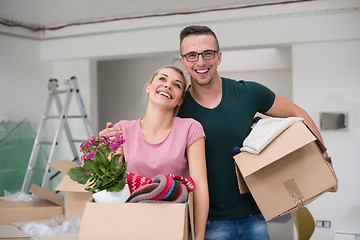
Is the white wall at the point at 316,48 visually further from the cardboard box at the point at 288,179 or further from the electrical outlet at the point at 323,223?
the cardboard box at the point at 288,179

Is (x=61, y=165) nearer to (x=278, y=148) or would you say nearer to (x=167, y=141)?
(x=167, y=141)

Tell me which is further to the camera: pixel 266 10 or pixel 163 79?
pixel 266 10

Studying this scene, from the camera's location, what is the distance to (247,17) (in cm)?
363

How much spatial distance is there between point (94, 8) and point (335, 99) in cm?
235

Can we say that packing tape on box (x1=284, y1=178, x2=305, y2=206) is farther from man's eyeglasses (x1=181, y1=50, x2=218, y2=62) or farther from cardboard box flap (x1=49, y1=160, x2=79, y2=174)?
cardboard box flap (x1=49, y1=160, x2=79, y2=174)

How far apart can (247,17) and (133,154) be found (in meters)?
2.62

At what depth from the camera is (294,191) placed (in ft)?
4.68

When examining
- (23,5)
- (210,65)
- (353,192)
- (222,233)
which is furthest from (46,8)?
(353,192)

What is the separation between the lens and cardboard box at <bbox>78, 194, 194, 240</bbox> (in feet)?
3.41

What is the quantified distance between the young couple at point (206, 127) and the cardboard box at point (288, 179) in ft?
0.44

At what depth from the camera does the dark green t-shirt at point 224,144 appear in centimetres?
155

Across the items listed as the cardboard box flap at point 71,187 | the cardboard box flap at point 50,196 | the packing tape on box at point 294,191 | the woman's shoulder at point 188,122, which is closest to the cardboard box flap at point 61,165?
the cardboard box flap at point 71,187

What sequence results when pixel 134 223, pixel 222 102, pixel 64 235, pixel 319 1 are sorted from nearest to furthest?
1. pixel 134 223
2. pixel 222 102
3. pixel 64 235
4. pixel 319 1

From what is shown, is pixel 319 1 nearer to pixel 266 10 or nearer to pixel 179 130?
pixel 266 10
